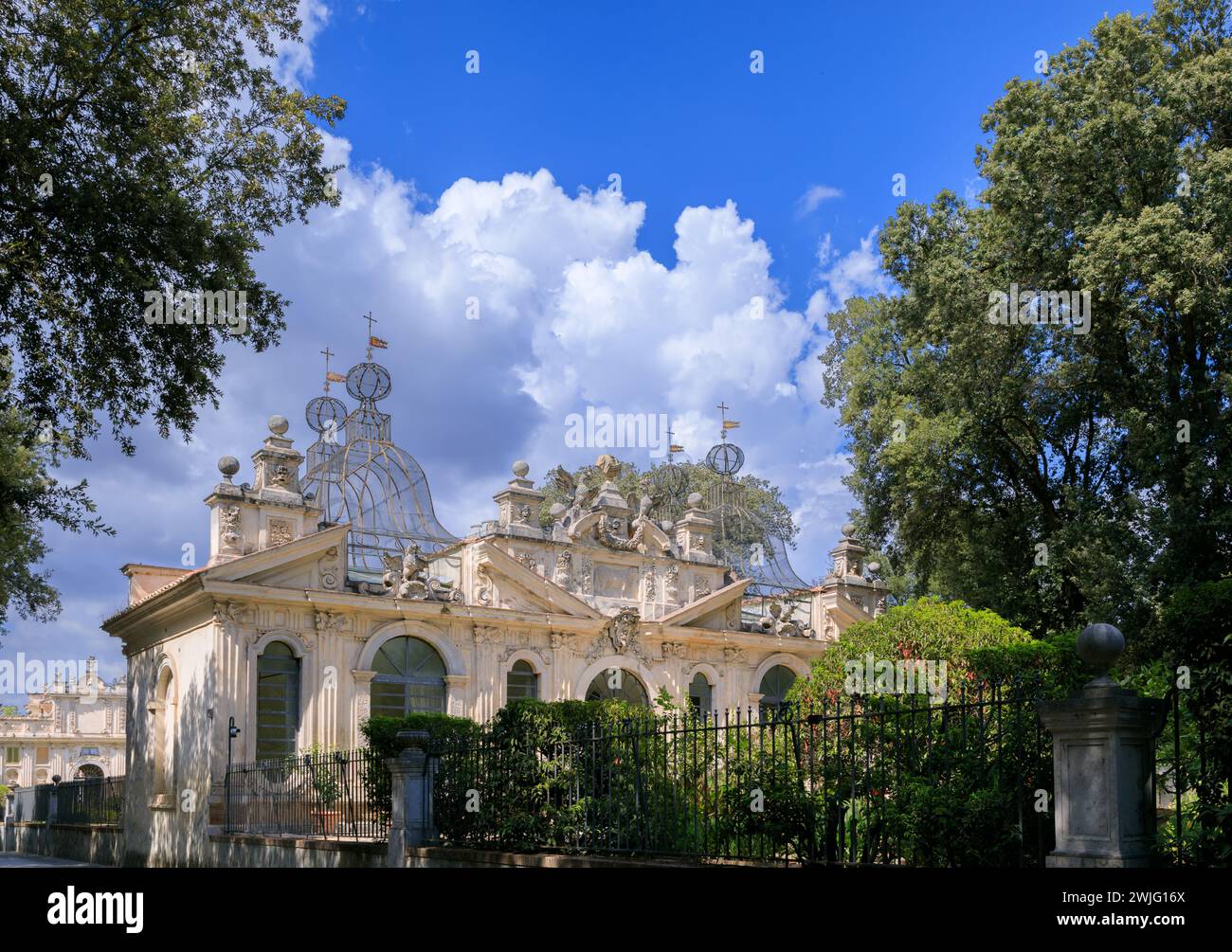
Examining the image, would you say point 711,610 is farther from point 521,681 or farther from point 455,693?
point 455,693

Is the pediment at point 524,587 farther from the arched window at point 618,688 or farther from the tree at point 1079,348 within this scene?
the tree at point 1079,348

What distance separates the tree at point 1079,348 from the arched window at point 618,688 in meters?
6.69

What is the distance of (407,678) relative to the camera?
81.9ft

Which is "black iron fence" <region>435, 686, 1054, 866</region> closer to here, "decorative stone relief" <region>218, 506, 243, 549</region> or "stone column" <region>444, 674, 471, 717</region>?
"decorative stone relief" <region>218, 506, 243, 549</region>

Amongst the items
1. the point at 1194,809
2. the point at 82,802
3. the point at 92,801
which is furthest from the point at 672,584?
the point at 1194,809

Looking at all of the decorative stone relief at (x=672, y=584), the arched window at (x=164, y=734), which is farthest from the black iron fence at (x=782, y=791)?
the decorative stone relief at (x=672, y=584)

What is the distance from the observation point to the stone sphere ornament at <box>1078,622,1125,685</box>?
7766mm

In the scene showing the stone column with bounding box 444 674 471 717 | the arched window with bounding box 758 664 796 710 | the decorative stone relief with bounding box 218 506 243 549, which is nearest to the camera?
the decorative stone relief with bounding box 218 506 243 549

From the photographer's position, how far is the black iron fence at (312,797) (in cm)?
1661

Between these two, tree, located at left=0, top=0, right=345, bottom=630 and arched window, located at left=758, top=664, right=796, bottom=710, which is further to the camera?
arched window, located at left=758, top=664, right=796, bottom=710

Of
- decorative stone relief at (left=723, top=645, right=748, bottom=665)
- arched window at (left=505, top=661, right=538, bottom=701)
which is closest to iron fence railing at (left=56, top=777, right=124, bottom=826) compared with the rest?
arched window at (left=505, top=661, right=538, bottom=701)

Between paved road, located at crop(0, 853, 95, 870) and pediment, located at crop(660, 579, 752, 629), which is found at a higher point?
pediment, located at crop(660, 579, 752, 629)

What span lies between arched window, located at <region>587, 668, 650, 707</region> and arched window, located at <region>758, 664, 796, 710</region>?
350cm
